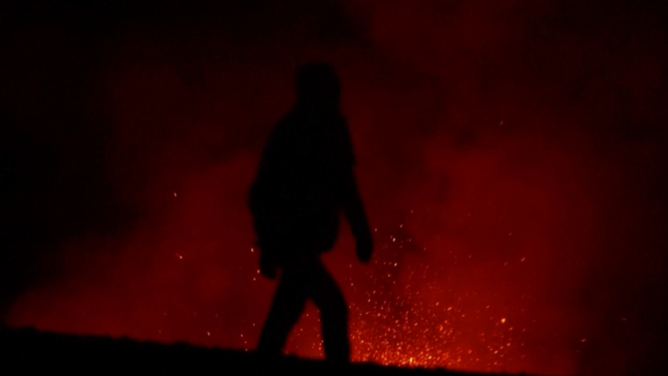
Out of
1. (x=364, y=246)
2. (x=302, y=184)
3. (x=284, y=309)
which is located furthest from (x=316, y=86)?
(x=284, y=309)

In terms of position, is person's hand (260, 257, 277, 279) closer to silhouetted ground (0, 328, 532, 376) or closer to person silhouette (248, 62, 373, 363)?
person silhouette (248, 62, 373, 363)

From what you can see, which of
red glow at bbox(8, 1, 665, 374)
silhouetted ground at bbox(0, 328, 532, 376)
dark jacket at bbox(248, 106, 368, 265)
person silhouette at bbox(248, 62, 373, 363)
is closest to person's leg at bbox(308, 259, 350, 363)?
person silhouette at bbox(248, 62, 373, 363)

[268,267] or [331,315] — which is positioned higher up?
[268,267]

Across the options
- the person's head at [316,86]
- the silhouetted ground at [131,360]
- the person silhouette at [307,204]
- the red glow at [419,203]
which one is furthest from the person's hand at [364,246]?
the red glow at [419,203]

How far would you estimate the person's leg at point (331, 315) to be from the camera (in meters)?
3.51

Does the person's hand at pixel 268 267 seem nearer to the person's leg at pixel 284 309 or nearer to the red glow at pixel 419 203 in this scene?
the person's leg at pixel 284 309

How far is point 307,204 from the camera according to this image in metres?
3.48

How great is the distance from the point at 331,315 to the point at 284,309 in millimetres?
222

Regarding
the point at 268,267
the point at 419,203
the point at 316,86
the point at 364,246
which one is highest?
the point at 316,86

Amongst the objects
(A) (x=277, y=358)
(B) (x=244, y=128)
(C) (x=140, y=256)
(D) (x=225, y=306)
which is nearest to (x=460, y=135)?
(B) (x=244, y=128)

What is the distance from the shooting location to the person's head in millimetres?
3504

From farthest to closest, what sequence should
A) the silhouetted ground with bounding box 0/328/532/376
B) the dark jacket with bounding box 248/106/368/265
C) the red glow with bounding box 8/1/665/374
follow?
the red glow with bounding box 8/1/665/374
the dark jacket with bounding box 248/106/368/265
the silhouetted ground with bounding box 0/328/532/376

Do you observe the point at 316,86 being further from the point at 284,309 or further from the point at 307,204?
the point at 284,309

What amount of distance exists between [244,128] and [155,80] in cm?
88
